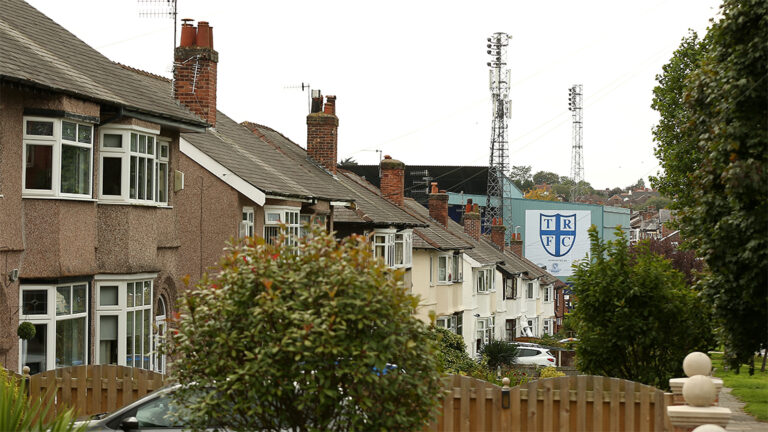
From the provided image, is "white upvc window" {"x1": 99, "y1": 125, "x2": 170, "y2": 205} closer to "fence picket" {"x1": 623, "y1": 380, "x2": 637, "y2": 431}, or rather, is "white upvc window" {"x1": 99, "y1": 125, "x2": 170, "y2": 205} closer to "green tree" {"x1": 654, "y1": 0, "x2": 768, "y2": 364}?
"green tree" {"x1": 654, "y1": 0, "x2": 768, "y2": 364}

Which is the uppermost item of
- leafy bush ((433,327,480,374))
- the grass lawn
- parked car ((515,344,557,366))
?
leafy bush ((433,327,480,374))

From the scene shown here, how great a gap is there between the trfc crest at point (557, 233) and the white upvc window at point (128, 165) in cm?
6140

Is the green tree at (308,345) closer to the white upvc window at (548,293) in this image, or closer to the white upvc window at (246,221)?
the white upvc window at (246,221)

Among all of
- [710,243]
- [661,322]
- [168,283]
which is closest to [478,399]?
[661,322]

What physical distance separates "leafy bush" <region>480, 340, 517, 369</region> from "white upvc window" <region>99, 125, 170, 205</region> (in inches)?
942

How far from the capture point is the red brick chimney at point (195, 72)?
2636 cm

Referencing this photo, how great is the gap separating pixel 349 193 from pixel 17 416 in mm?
26557

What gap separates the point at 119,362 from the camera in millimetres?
19328

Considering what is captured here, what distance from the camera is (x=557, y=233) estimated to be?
262ft

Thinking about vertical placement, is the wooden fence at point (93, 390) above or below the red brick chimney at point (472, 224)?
below

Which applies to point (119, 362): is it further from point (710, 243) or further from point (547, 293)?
point (547, 293)

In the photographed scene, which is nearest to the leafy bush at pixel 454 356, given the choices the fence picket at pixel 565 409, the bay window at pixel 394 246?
the bay window at pixel 394 246

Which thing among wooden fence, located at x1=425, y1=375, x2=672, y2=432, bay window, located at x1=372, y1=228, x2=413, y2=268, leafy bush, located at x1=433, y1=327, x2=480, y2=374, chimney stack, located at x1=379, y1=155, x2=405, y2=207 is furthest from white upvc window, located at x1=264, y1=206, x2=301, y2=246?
chimney stack, located at x1=379, y1=155, x2=405, y2=207

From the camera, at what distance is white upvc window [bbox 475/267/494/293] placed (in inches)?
2108
